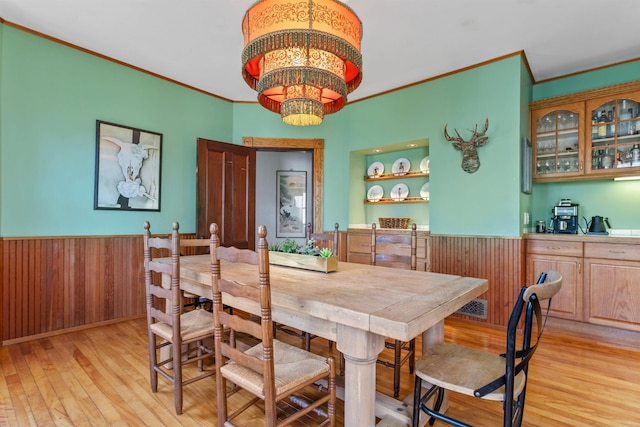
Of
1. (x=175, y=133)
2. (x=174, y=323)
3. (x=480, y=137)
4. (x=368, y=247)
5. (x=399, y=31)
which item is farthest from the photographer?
(x=368, y=247)

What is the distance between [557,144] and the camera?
136 inches

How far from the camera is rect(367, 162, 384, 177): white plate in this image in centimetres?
478

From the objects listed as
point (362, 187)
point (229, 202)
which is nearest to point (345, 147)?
point (362, 187)

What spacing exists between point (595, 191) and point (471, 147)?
1.40m

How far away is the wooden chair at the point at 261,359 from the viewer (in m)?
1.30

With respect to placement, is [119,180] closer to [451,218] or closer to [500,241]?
[451,218]

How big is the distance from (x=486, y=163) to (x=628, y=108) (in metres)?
1.33

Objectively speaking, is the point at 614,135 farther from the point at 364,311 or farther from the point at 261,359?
the point at 261,359

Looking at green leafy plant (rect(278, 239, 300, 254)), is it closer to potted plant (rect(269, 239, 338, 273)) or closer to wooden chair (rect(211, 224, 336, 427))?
potted plant (rect(269, 239, 338, 273))

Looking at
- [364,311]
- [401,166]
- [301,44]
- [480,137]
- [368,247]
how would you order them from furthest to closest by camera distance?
[401,166] < [368,247] < [480,137] < [301,44] < [364,311]

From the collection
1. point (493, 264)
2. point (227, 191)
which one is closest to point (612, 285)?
point (493, 264)

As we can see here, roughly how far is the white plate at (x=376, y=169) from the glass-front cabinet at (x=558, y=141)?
1.90 metres

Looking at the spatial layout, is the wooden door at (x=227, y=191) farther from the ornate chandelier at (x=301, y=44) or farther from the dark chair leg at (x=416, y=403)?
the dark chair leg at (x=416, y=403)

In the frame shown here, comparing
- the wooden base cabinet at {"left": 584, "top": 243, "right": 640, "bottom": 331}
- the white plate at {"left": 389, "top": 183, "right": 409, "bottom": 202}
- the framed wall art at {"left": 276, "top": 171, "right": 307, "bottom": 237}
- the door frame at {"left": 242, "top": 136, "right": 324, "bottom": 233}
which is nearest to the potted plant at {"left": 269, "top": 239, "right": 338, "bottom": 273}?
the door frame at {"left": 242, "top": 136, "right": 324, "bottom": 233}
